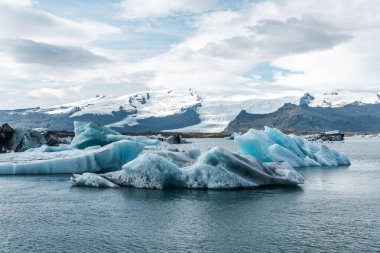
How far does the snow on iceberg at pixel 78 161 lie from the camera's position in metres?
26.8

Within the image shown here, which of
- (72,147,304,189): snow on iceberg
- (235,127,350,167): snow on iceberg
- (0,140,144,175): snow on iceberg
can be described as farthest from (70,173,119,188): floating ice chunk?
(235,127,350,167): snow on iceberg

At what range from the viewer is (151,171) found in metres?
20.3

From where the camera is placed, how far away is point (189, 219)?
1420 cm

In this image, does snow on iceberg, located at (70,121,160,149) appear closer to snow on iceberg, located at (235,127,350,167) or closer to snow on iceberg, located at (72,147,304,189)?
snow on iceberg, located at (235,127,350,167)

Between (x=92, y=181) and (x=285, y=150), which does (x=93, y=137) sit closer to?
(x=285, y=150)

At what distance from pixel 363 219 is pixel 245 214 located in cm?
360

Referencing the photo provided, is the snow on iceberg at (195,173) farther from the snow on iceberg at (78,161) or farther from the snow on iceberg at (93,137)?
the snow on iceberg at (93,137)

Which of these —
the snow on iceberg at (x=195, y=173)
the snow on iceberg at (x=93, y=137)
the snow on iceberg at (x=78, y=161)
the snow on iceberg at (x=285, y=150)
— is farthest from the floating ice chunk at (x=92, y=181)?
the snow on iceberg at (x=93, y=137)

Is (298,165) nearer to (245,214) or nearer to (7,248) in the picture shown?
(245,214)

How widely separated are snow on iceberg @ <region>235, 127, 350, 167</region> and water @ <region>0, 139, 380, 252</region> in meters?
7.07

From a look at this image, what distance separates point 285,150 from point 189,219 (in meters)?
18.7

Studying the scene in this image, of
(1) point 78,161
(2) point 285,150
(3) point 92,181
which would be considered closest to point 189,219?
(3) point 92,181

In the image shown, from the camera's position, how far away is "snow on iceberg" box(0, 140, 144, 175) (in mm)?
26750

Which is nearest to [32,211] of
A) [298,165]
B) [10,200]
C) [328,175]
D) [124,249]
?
[10,200]
